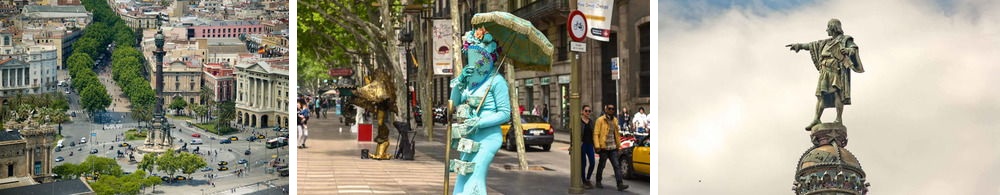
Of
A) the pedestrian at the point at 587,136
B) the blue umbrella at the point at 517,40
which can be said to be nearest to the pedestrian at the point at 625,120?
the pedestrian at the point at 587,136

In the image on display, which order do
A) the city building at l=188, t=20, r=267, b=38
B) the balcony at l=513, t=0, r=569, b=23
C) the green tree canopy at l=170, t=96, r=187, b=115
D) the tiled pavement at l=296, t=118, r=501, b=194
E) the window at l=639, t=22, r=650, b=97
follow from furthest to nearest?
1. the balcony at l=513, t=0, r=569, b=23
2. the window at l=639, t=22, r=650, b=97
3. the tiled pavement at l=296, t=118, r=501, b=194
4. the green tree canopy at l=170, t=96, r=187, b=115
5. the city building at l=188, t=20, r=267, b=38

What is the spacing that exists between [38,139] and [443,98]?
18.1m

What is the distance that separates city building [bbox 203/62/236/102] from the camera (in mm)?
7070

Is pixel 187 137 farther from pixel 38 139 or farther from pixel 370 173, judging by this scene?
pixel 370 173

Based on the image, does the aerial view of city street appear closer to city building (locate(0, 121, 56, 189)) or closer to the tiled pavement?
city building (locate(0, 121, 56, 189))

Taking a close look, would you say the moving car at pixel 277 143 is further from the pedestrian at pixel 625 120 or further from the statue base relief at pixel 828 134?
the pedestrian at pixel 625 120

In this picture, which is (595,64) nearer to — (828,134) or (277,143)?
(828,134)

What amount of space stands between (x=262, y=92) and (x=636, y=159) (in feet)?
17.9

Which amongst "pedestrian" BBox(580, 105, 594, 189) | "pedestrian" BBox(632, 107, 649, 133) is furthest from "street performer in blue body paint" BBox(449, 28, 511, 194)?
"pedestrian" BBox(632, 107, 649, 133)

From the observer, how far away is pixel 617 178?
1074 cm

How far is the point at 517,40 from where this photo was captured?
7.21 m

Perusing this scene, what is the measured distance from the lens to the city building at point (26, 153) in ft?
22.3

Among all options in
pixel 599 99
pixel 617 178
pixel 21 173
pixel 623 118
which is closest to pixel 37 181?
pixel 21 173

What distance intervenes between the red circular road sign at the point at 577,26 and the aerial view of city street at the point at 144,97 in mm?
3684
